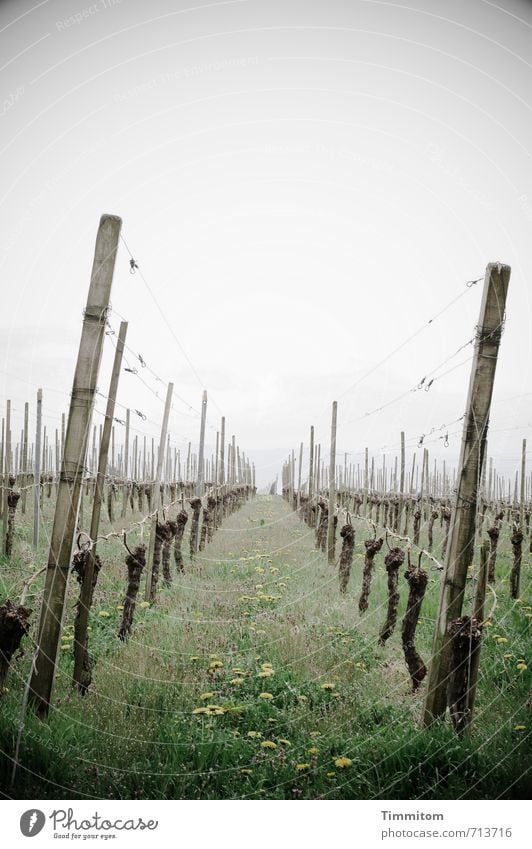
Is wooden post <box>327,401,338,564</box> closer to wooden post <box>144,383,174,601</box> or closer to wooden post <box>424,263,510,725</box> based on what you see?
wooden post <box>144,383,174,601</box>

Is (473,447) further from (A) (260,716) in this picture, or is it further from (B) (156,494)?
(B) (156,494)

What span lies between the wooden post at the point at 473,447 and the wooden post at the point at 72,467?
7.90 feet

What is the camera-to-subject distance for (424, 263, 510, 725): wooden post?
3.45 metres

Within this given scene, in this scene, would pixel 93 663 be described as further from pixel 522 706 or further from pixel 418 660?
pixel 522 706

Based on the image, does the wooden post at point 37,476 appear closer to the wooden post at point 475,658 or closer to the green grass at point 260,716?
the green grass at point 260,716

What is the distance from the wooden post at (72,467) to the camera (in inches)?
139

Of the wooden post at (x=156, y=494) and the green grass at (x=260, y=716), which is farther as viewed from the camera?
the wooden post at (x=156, y=494)

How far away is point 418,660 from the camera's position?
4559 millimetres

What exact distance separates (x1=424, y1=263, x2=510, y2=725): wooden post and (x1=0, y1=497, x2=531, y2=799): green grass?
590 mm

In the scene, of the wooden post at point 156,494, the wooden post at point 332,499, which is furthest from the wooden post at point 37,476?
the wooden post at point 332,499

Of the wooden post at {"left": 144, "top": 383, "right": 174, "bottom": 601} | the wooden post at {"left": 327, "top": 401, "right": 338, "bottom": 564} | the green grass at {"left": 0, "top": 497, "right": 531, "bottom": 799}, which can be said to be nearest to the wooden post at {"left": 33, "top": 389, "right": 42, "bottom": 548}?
the wooden post at {"left": 144, "top": 383, "right": 174, "bottom": 601}

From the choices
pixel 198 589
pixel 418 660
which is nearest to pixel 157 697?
pixel 418 660
